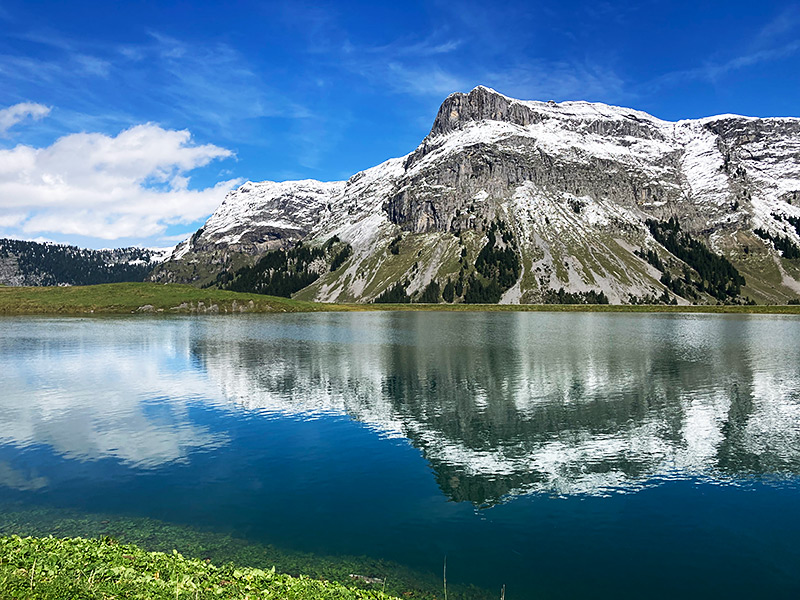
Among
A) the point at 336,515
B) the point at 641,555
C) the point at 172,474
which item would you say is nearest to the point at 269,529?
the point at 336,515

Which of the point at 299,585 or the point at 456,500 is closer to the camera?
the point at 299,585

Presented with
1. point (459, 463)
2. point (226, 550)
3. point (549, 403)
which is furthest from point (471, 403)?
point (226, 550)

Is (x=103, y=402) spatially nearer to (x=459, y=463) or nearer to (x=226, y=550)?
(x=226, y=550)

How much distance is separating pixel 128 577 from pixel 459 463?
17.9m

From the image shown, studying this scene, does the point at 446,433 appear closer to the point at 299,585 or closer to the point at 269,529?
the point at 269,529

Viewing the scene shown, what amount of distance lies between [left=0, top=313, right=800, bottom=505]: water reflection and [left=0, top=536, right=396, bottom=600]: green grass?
1063cm

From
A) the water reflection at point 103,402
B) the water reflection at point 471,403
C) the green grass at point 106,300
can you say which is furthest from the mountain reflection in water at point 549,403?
the green grass at point 106,300

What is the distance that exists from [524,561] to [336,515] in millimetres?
8186

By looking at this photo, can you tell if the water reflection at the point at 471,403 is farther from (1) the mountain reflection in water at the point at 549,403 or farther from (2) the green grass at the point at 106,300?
(2) the green grass at the point at 106,300

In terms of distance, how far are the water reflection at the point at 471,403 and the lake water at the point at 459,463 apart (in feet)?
0.76

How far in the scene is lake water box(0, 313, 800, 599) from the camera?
1886cm

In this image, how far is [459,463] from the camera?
28.6 meters

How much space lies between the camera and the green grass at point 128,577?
44.6 ft

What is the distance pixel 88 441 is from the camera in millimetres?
32438
